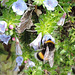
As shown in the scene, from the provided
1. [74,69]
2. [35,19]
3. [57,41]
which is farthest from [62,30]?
[74,69]

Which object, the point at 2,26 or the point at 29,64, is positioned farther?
the point at 29,64

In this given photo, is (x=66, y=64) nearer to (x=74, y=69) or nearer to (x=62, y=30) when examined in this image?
(x=74, y=69)

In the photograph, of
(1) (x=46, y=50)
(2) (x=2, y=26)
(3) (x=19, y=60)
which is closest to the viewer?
(2) (x=2, y=26)

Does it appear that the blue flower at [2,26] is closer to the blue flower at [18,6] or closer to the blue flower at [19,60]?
the blue flower at [18,6]

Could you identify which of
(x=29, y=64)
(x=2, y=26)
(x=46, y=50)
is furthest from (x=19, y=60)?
(x=2, y=26)

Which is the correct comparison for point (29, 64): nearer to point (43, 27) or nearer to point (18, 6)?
point (43, 27)

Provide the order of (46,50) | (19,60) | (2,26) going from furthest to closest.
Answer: (19,60) → (46,50) → (2,26)

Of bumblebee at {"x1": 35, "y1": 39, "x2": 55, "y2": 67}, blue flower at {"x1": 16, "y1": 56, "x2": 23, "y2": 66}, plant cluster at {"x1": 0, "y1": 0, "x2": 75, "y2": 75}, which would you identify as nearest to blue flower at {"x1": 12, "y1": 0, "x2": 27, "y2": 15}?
plant cluster at {"x1": 0, "y1": 0, "x2": 75, "y2": 75}

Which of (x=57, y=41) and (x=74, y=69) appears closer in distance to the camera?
(x=57, y=41)

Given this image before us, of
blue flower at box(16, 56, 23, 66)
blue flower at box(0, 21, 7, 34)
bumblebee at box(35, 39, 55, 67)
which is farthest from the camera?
blue flower at box(16, 56, 23, 66)

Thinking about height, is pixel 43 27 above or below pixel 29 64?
above

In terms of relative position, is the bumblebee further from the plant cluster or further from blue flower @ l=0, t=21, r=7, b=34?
blue flower @ l=0, t=21, r=7, b=34
